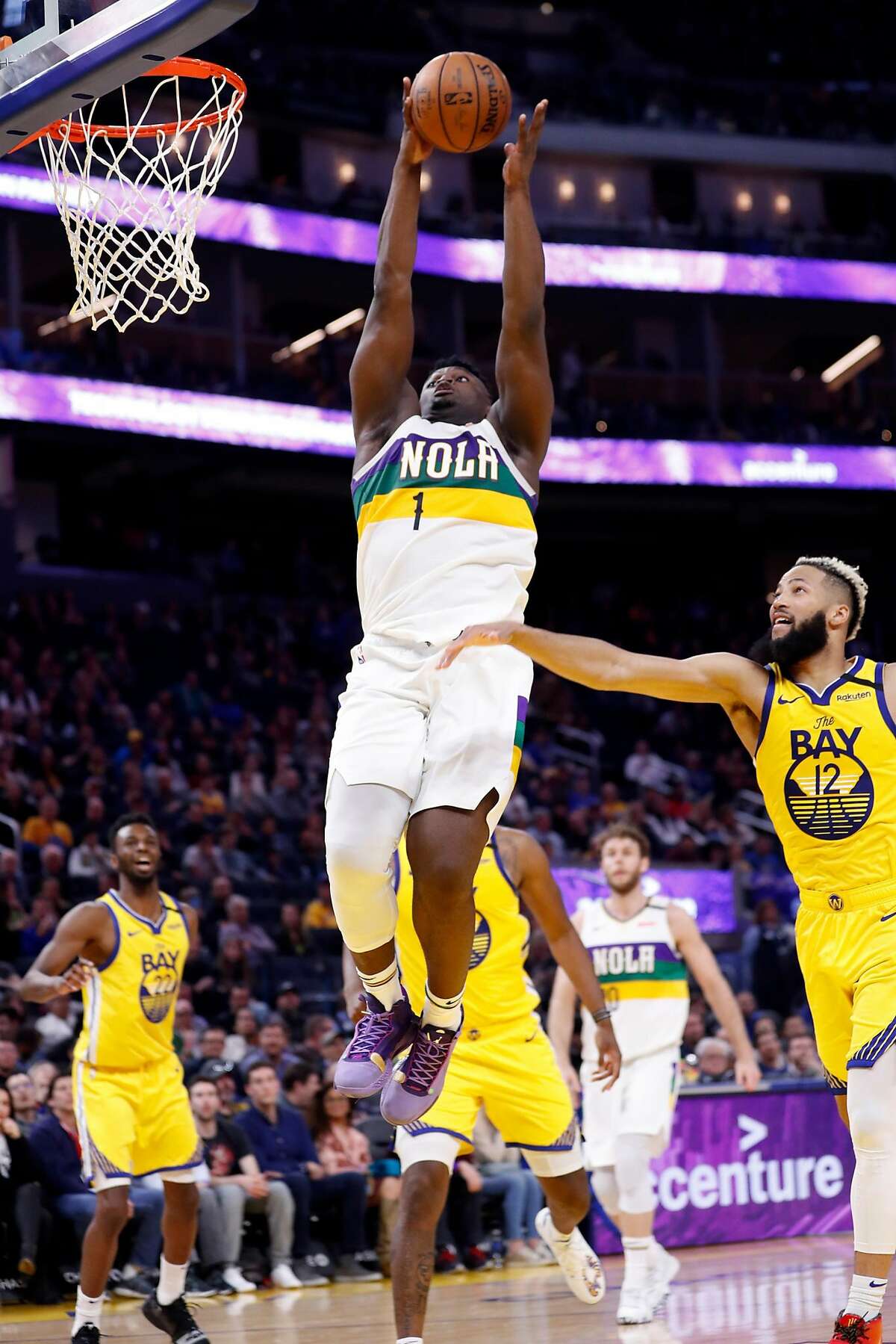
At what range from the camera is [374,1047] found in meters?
5.02

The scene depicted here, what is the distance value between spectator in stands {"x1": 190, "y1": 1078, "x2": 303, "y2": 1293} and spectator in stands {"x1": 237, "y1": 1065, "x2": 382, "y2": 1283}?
11cm

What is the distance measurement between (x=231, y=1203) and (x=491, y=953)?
3.85 metres

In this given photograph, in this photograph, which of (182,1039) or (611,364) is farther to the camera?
(611,364)

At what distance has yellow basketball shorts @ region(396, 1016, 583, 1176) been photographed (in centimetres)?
679

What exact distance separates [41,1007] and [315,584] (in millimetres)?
14721

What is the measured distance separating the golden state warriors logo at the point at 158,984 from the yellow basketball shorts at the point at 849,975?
11.3 ft

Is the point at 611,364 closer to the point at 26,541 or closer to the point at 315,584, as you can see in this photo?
the point at 315,584

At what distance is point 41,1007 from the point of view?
12172mm

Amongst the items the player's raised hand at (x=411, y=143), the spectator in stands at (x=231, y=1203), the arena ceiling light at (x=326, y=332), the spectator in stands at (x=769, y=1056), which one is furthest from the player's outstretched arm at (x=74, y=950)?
the arena ceiling light at (x=326, y=332)

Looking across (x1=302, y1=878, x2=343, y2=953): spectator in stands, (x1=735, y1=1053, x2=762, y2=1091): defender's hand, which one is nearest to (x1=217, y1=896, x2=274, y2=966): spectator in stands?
(x1=302, y1=878, x2=343, y2=953): spectator in stands

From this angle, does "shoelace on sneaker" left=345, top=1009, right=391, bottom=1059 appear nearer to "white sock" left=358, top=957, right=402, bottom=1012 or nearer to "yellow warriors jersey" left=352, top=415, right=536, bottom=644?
"white sock" left=358, top=957, right=402, bottom=1012

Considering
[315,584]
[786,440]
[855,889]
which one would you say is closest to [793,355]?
[786,440]

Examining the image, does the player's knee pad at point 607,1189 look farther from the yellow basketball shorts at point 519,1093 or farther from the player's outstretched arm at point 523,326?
the player's outstretched arm at point 523,326

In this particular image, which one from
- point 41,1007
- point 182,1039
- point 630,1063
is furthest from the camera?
point 41,1007
